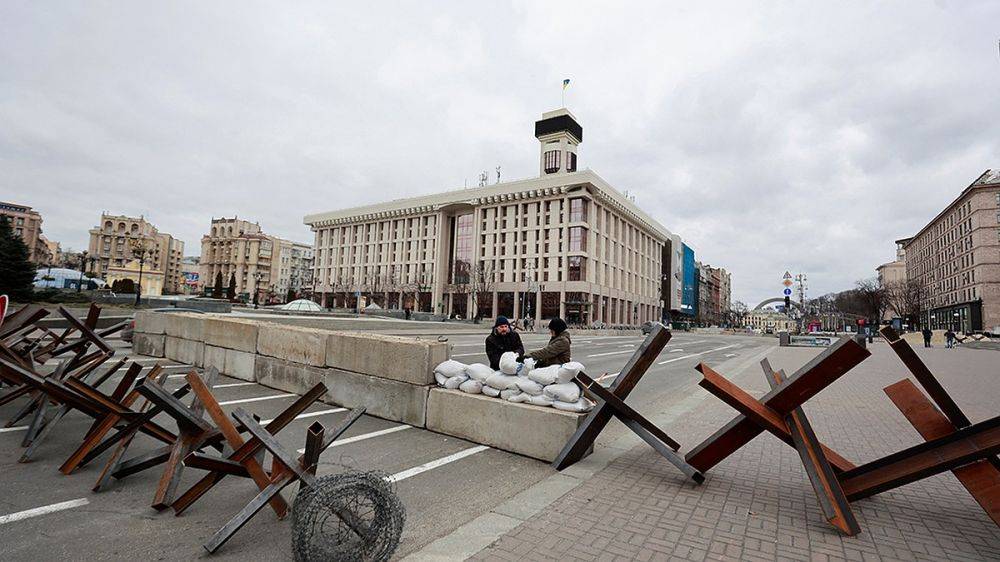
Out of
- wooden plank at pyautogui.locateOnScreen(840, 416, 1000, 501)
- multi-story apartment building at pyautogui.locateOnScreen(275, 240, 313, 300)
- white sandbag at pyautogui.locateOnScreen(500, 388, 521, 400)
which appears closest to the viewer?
wooden plank at pyautogui.locateOnScreen(840, 416, 1000, 501)

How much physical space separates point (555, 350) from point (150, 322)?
41.2ft

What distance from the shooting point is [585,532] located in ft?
10.8

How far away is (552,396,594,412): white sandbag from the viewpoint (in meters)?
4.90

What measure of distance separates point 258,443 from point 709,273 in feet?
618

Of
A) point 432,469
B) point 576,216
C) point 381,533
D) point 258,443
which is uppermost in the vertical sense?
point 576,216

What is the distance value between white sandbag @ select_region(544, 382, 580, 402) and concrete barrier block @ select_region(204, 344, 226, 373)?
8193 millimetres

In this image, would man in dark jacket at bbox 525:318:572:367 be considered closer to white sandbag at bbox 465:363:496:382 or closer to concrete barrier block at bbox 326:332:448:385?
white sandbag at bbox 465:363:496:382

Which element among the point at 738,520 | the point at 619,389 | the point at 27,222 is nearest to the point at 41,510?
the point at 619,389

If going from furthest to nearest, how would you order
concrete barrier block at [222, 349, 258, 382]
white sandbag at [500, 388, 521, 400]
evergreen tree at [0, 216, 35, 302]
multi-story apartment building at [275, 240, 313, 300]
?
1. multi-story apartment building at [275, 240, 313, 300]
2. evergreen tree at [0, 216, 35, 302]
3. concrete barrier block at [222, 349, 258, 382]
4. white sandbag at [500, 388, 521, 400]

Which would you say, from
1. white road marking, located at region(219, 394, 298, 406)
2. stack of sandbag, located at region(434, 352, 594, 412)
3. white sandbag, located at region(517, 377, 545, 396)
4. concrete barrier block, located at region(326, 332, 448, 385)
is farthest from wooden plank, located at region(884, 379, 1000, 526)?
white road marking, located at region(219, 394, 298, 406)

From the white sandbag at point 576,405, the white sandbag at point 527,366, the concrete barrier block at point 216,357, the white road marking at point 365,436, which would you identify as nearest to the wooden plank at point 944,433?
the white sandbag at point 576,405

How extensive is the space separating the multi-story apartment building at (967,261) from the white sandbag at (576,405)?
80857 mm

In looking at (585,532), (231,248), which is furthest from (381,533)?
(231,248)

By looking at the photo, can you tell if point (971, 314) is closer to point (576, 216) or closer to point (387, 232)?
point (576, 216)
